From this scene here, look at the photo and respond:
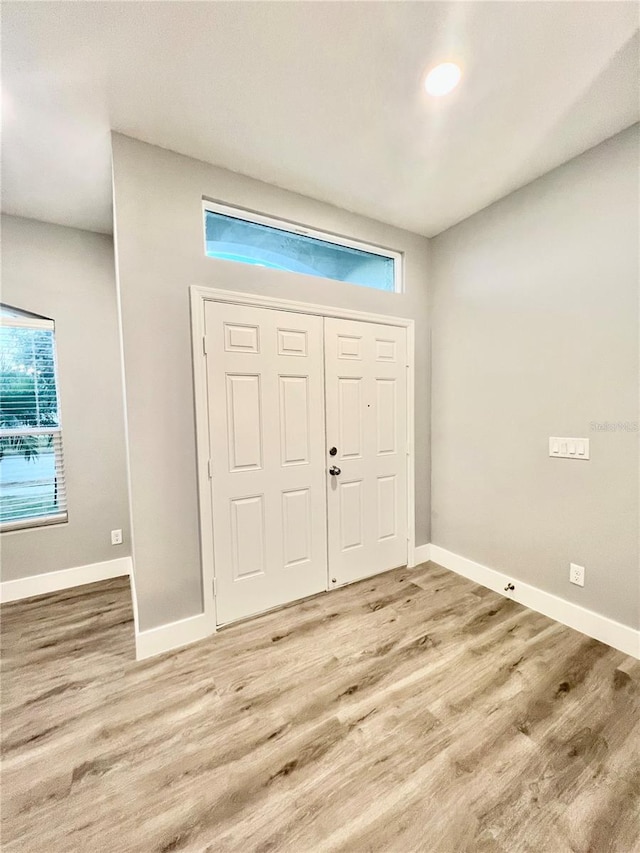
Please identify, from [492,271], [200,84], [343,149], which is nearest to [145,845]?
[200,84]

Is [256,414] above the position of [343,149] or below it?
below

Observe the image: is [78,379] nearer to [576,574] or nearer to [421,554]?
[421,554]

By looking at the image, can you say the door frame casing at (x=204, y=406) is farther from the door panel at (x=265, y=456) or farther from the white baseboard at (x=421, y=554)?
the white baseboard at (x=421, y=554)

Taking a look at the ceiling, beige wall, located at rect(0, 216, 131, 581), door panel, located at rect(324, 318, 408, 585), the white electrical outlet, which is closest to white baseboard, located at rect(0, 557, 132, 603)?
beige wall, located at rect(0, 216, 131, 581)

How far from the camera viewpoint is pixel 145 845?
1069mm

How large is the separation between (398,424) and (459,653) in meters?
1.61

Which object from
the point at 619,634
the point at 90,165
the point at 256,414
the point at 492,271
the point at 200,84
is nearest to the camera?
the point at 200,84

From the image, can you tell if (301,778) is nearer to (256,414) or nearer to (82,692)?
(82,692)

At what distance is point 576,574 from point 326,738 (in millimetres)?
1742

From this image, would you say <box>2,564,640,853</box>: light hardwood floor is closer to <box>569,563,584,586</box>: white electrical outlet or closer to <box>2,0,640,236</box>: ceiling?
<box>569,563,584,586</box>: white electrical outlet

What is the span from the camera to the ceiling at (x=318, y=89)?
126 cm

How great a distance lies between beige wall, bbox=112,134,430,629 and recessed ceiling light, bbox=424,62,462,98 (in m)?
1.10

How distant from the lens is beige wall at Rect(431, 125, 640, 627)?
6.07ft

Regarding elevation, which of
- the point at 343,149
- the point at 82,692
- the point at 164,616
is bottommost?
the point at 82,692
